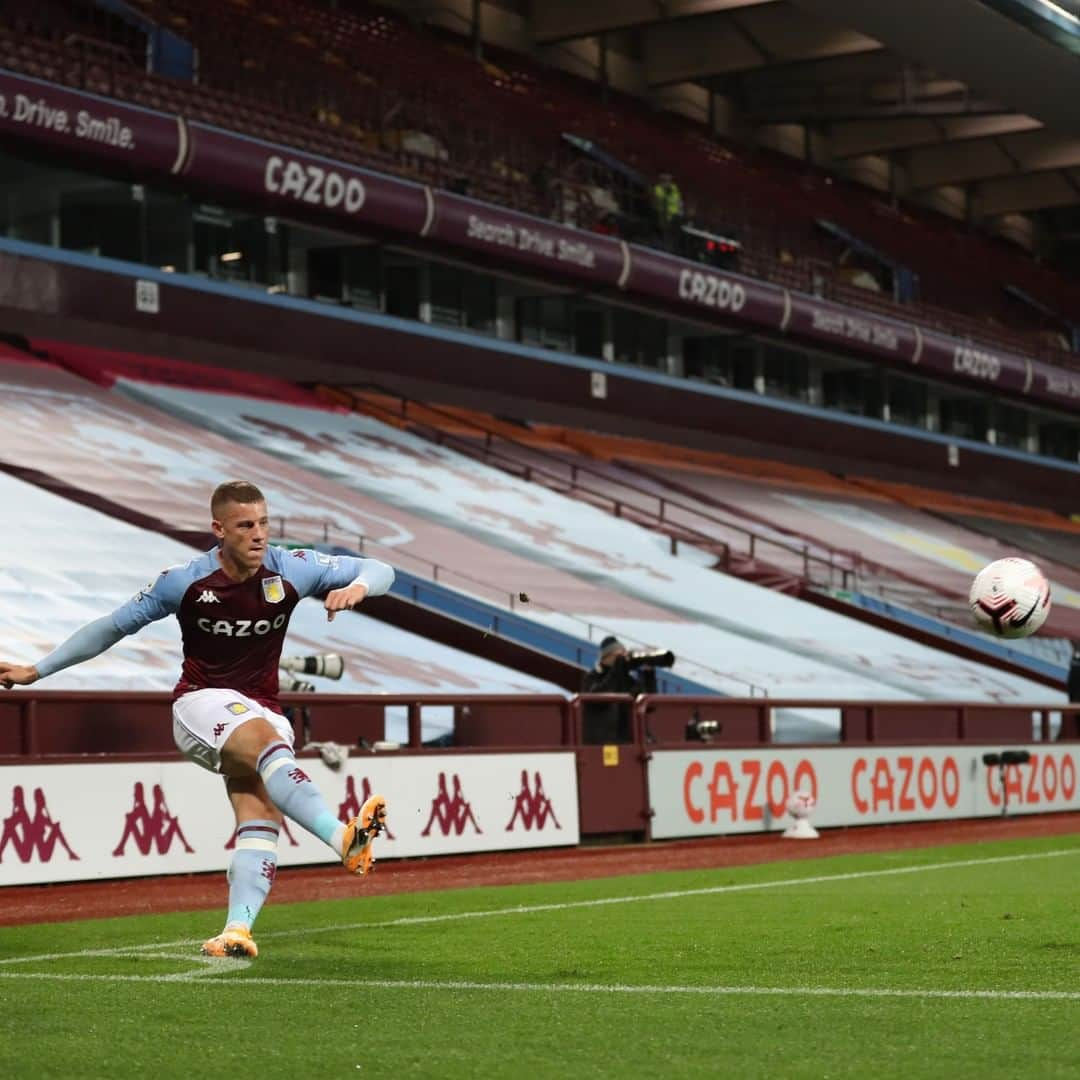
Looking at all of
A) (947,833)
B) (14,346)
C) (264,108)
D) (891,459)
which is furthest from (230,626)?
(891,459)

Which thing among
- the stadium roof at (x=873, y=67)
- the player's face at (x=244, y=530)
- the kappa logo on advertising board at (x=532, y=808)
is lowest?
the kappa logo on advertising board at (x=532, y=808)

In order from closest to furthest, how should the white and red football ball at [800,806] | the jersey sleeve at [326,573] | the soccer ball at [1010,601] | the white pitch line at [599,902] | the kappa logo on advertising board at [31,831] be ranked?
the jersey sleeve at [326,573] < the white pitch line at [599,902] < the soccer ball at [1010,601] < the kappa logo on advertising board at [31,831] < the white and red football ball at [800,806]

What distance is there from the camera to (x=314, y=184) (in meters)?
29.8

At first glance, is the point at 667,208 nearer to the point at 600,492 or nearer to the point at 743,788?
the point at 600,492

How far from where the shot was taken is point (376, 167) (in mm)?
31953

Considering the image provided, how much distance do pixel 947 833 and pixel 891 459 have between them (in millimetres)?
27443

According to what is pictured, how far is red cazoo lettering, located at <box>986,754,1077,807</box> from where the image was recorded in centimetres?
1994

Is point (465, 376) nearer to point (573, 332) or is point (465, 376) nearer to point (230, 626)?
point (573, 332)

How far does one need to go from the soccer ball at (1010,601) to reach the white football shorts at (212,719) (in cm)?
393

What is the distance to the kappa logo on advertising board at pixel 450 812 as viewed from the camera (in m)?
14.3

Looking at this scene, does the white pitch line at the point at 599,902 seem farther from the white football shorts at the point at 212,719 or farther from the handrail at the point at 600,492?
the handrail at the point at 600,492

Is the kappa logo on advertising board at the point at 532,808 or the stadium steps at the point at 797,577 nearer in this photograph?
the kappa logo on advertising board at the point at 532,808

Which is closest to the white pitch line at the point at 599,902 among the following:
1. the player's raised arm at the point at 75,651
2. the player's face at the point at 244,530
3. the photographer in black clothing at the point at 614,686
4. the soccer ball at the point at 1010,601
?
the player's raised arm at the point at 75,651

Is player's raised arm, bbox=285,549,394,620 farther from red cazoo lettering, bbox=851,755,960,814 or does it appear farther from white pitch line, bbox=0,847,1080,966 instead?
red cazoo lettering, bbox=851,755,960,814
